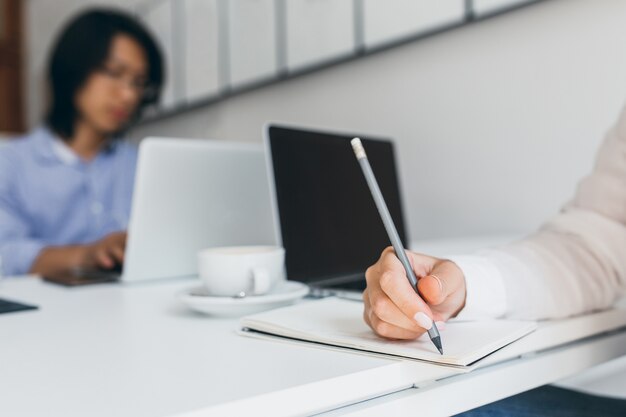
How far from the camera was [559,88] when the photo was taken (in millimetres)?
1137

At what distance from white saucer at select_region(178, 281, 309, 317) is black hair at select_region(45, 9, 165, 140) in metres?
1.33

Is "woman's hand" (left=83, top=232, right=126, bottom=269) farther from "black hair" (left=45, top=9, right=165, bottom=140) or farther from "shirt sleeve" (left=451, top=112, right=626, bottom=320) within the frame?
"black hair" (left=45, top=9, right=165, bottom=140)

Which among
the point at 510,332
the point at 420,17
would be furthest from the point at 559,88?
the point at 510,332

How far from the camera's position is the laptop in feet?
2.91

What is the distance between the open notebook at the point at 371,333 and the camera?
1.56 feet

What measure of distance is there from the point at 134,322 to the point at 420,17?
956 mm

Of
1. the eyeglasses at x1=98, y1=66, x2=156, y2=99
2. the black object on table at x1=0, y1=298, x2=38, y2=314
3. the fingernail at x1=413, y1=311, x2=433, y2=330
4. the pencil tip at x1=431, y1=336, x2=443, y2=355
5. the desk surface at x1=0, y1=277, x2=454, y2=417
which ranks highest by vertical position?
the eyeglasses at x1=98, y1=66, x2=156, y2=99

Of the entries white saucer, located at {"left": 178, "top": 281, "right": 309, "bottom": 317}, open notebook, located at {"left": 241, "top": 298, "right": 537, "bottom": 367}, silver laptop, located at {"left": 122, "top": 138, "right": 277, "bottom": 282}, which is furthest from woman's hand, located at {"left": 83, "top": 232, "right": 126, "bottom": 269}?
open notebook, located at {"left": 241, "top": 298, "right": 537, "bottom": 367}

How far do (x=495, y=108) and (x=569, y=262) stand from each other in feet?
2.02

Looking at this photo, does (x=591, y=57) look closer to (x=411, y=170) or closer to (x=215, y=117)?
(x=411, y=170)

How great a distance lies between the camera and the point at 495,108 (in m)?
1.24

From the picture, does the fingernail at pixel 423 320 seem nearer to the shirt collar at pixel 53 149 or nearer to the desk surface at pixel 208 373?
the desk surface at pixel 208 373

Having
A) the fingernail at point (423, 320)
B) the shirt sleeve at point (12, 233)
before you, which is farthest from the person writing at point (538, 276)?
the shirt sleeve at point (12, 233)

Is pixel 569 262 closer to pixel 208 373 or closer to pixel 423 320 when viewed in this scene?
pixel 423 320
